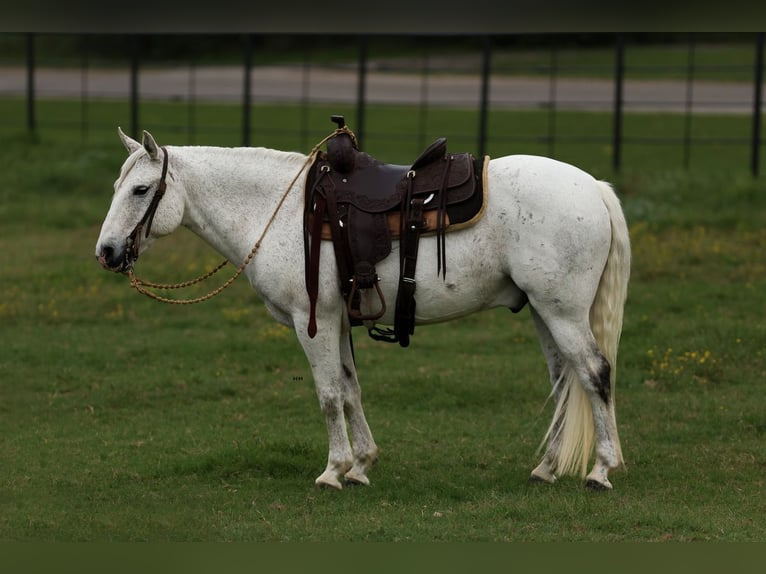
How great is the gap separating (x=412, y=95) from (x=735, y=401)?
2332 centimetres

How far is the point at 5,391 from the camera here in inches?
404

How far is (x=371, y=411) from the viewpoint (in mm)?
9641

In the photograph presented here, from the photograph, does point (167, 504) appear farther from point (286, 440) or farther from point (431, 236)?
point (431, 236)

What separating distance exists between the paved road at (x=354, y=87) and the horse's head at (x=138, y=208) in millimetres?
21200

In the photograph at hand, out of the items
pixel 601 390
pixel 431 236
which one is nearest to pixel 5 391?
pixel 431 236

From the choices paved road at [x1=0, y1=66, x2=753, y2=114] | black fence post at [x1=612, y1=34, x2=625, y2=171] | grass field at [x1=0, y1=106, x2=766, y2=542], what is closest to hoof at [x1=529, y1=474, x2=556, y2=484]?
grass field at [x1=0, y1=106, x2=766, y2=542]

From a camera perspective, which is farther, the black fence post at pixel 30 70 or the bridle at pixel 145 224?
the black fence post at pixel 30 70

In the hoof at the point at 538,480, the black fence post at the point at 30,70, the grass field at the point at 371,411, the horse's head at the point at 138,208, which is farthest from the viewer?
the black fence post at the point at 30,70

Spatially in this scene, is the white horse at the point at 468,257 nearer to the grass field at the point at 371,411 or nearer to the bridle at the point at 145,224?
the bridle at the point at 145,224

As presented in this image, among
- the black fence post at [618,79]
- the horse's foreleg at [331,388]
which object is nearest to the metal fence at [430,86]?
the black fence post at [618,79]

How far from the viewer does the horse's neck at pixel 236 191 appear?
24.3 ft

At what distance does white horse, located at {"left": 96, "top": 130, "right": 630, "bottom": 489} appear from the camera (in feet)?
23.2

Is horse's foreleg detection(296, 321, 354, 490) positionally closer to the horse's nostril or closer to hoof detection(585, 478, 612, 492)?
the horse's nostril

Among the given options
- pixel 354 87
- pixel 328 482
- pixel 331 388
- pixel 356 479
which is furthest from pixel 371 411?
pixel 354 87
